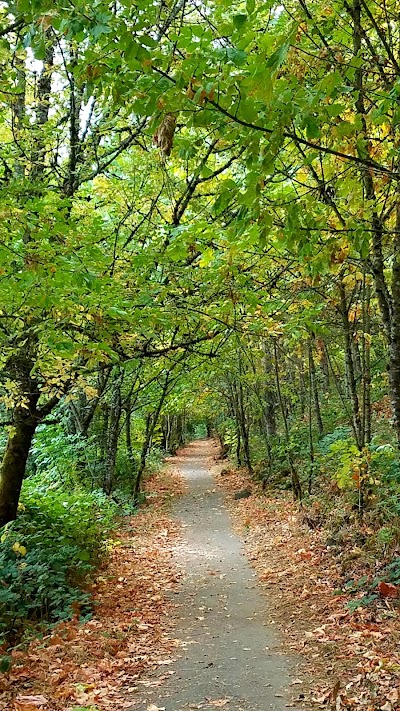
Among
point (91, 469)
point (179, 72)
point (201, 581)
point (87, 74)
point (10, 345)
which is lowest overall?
point (201, 581)

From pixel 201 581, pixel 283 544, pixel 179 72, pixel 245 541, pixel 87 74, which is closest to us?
pixel 179 72

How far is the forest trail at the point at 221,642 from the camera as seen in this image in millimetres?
4969

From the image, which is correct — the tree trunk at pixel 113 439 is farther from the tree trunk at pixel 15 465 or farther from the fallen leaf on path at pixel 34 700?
the fallen leaf on path at pixel 34 700

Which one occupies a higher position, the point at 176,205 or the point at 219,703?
the point at 176,205

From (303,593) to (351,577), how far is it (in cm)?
68

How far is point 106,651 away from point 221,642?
1.29 metres

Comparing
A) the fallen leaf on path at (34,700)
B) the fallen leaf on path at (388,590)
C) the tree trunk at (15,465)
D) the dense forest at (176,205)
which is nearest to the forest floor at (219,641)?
the fallen leaf on path at (34,700)

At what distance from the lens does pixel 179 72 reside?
9.34 ft

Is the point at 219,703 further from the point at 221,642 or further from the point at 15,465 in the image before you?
the point at 15,465

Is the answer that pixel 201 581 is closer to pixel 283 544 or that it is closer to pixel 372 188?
pixel 283 544

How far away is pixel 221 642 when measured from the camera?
6453 millimetres

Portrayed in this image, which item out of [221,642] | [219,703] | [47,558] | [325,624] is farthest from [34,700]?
[325,624]

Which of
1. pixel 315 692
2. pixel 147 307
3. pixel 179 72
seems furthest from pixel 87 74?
pixel 315 692

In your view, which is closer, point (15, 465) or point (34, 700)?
point (34, 700)
